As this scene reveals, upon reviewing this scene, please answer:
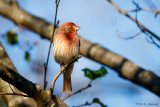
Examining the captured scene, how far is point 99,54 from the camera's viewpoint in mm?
5836

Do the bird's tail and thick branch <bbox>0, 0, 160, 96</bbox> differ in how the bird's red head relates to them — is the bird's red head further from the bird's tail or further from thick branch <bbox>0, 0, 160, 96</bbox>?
the bird's tail

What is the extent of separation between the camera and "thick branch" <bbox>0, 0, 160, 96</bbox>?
5.19 metres

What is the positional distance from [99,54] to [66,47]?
29.2 inches

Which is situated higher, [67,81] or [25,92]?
[25,92]

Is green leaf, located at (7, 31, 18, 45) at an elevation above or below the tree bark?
above

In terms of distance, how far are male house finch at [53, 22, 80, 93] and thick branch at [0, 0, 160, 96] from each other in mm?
288

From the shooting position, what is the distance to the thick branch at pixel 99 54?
5188 millimetres

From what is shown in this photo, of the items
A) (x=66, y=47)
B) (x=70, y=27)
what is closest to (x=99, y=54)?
(x=66, y=47)

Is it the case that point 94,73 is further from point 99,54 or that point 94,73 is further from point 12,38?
point 99,54

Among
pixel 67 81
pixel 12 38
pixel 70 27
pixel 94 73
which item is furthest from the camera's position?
pixel 70 27

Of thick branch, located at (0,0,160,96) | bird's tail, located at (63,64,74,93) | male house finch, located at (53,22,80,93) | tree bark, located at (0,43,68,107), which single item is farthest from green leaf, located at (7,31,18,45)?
bird's tail, located at (63,64,74,93)

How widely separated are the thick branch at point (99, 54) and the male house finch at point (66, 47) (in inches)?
11.3

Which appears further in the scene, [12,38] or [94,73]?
[12,38]

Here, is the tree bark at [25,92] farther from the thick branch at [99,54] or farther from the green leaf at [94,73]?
the thick branch at [99,54]
